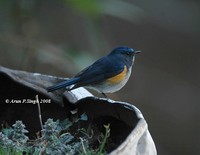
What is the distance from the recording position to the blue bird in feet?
12.6

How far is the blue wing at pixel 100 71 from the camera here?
3.81 metres

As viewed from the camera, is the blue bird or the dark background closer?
the blue bird

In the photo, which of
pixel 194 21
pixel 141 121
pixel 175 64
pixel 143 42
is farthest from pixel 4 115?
pixel 175 64

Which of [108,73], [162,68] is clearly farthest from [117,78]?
[162,68]

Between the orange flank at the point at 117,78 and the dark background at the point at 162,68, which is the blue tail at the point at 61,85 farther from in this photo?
the dark background at the point at 162,68

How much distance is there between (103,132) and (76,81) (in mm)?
713

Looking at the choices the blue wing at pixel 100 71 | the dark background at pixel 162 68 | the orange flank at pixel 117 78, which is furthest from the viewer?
the dark background at pixel 162 68

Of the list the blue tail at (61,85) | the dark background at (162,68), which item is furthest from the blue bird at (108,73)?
the dark background at (162,68)

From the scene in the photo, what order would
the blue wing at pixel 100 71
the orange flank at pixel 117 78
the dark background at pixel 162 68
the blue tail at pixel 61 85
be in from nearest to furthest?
the blue tail at pixel 61 85 → the blue wing at pixel 100 71 → the orange flank at pixel 117 78 → the dark background at pixel 162 68

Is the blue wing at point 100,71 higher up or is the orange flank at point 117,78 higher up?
the blue wing at point 100,71

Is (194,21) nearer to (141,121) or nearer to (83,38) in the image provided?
(83,38)

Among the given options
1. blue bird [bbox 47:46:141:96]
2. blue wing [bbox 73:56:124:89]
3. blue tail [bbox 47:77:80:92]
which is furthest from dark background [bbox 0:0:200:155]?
blue tail [bbox 47:77:80:92]

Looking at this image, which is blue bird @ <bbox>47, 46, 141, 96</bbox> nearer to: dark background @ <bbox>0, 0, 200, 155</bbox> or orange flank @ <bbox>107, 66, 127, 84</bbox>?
orange flank @ <bbox>107, 66, 127, 84</bbox>

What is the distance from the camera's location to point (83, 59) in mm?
3891
